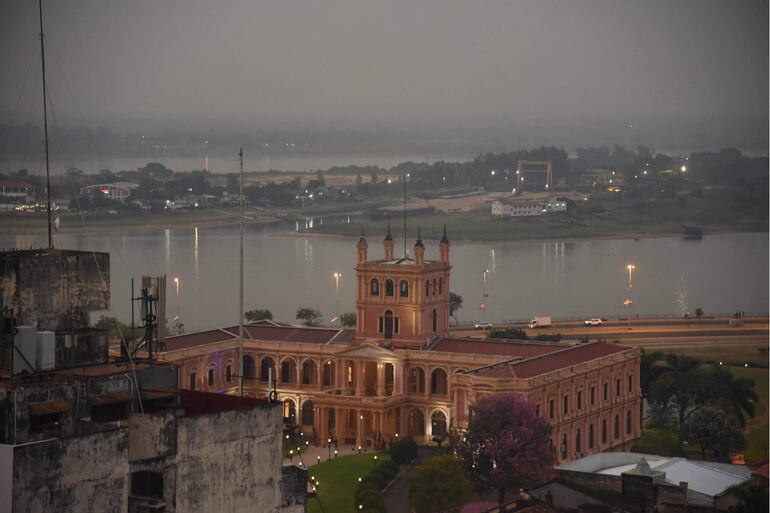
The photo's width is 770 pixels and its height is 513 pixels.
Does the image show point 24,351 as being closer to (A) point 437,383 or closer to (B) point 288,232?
(A) point 437,383

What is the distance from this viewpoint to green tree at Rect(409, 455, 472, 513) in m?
44.1

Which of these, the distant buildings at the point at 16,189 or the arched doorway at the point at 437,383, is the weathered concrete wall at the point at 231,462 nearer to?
the arched doorway at the point at 437,383

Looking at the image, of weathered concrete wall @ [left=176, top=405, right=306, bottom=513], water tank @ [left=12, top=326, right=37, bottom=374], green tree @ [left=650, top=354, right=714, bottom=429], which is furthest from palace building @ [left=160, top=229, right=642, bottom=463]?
water tank @ [left=12, top=326, right=37, bottom=374]

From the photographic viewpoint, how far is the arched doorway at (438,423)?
55.4 m

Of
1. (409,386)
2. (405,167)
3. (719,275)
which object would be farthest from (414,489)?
(405,167)

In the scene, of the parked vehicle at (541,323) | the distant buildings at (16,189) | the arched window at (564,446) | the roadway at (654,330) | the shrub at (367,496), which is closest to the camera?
the shrub at (367,496)

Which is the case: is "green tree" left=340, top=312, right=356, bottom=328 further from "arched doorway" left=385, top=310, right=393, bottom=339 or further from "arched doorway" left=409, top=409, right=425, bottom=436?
"arched doorway" left=409, top=409, right=425, bottom=436

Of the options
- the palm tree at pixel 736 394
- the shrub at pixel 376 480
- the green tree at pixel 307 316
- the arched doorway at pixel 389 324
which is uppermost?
the arched doorway at pixel 389 324

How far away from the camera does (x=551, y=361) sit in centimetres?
5481

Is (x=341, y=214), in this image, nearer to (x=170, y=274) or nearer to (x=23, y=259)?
(x=170, y=274)

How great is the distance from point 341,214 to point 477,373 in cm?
8794

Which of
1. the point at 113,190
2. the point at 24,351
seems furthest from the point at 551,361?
the point at 113,190

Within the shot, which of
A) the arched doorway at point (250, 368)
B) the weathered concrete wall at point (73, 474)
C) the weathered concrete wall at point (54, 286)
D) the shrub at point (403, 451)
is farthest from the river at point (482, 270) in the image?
the weathered concrete wall at point (73, 474)

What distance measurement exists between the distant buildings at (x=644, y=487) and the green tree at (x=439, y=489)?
1.83 metres
